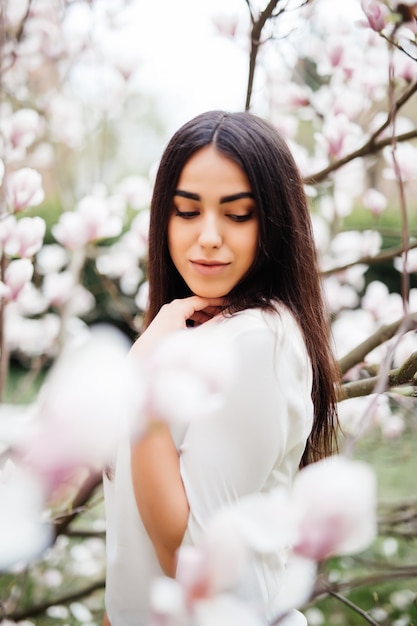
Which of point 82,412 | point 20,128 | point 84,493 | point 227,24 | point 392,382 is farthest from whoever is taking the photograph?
point 227,24

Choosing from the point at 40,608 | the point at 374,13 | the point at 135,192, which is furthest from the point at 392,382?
the point at 135,192

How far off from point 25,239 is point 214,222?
0.51m

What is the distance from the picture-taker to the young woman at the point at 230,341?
847mm

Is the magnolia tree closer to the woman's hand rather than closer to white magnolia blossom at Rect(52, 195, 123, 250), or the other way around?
white magnolia blossom at Rect(52, 195, 123, 250)

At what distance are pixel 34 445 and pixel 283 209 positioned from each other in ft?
2.20

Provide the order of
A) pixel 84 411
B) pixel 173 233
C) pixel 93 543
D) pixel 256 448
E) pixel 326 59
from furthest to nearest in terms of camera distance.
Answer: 1. pixel 93 543
2. pixel 326 59
3. pixel 173 233
4. pixel 256 448
5. pixel 84 411

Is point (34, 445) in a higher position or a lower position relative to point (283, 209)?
lower

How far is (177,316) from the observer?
977 millimetres

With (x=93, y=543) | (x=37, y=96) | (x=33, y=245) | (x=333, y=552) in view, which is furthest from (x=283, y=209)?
(x=37, y=96)

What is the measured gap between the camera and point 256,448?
84cm

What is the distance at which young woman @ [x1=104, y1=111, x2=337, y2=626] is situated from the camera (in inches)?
33.4

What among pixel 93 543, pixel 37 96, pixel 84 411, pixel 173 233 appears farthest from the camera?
pixel 37 96

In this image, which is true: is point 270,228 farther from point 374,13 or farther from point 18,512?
point 18,512

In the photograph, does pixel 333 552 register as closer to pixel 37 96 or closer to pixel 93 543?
pixel 93 543
